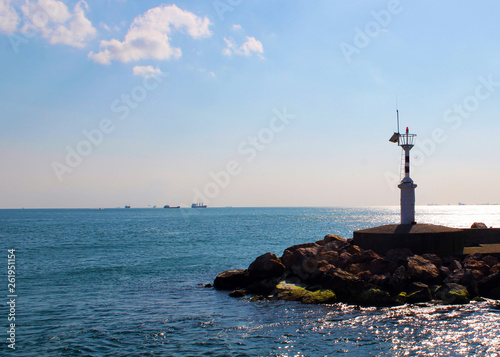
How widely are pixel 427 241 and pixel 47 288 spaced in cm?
1758

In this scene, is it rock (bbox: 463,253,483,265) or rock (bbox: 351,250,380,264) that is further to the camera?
rock (bbox: 351,250,380,264)

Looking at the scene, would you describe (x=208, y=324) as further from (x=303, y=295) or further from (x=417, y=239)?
(x=417, y=239)

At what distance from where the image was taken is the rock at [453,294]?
14680mm

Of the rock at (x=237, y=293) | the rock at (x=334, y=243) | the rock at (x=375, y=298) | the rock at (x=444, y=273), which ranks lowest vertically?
the rock at (x=237, y=293)

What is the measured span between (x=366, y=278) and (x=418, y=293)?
7.03ft

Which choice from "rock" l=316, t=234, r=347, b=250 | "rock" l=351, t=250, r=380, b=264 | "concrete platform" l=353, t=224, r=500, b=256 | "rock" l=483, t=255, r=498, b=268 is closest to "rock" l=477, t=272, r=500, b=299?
"rock" l=483, t=255, r=498, b=268

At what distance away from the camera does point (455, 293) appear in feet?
48.4

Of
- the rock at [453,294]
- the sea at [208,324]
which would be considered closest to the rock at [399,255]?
the rock at [453,294]

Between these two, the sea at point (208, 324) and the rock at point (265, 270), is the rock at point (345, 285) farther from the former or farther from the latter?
the rock at point (265, 270)

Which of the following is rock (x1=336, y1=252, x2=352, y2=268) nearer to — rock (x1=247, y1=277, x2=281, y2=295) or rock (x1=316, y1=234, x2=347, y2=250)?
rock (x1=316, y1=234, x2=347, y2=250)

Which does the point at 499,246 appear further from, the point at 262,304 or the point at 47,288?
the point at 47,288

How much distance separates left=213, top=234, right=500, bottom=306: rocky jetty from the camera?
15.1 metres

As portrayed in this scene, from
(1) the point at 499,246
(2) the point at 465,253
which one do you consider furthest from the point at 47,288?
(1) the point at 499,246

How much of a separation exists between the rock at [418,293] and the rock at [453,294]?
408 mm
